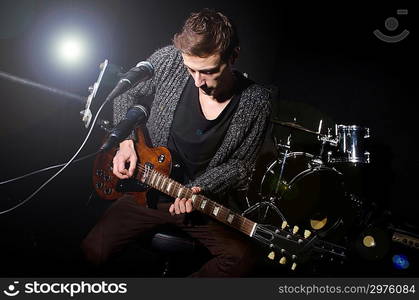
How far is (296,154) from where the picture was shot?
3416 mm

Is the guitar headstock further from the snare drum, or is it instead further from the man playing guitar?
the snare drum

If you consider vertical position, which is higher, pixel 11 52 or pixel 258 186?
pixel 11 52

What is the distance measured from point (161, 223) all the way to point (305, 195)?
179 centimetres

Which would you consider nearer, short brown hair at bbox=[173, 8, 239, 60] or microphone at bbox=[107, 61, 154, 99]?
microphone at bbox=[107, 61, 154, 99]

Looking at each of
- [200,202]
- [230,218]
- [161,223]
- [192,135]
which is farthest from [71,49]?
A: [230,218]

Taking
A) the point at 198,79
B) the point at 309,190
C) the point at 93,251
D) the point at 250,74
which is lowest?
the point at 93,251

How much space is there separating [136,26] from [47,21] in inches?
33.8

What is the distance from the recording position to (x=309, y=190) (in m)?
3.51

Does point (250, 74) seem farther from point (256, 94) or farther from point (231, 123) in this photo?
point (231, 123)

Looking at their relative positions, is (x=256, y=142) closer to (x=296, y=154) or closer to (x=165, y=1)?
(x=296, y=154)

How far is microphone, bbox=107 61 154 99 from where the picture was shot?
4.73ft

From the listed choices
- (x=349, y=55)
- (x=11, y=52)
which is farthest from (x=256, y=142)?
(x=11, y=52)

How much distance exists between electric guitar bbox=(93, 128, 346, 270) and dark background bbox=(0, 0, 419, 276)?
0.99 metres

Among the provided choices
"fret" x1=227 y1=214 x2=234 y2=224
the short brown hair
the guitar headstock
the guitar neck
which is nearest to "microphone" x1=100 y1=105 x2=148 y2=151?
the guitar neck
